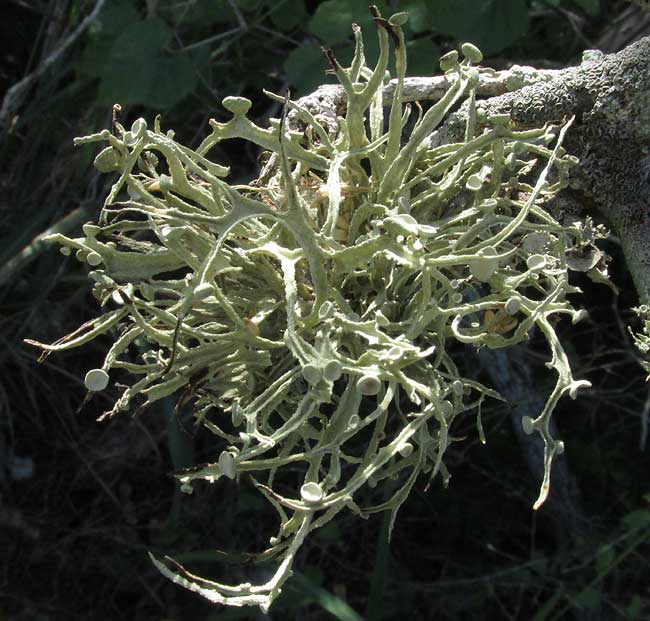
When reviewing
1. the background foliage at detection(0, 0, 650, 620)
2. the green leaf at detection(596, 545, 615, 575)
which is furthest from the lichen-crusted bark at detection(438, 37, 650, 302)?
the green leaf at detection(596, 545, 615, 575)

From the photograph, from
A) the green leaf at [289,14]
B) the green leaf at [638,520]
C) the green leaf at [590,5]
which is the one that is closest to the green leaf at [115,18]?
the green leaf at [289,14]

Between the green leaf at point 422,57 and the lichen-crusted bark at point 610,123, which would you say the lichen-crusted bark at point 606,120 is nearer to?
the lichen-crusted bark at point 610,123

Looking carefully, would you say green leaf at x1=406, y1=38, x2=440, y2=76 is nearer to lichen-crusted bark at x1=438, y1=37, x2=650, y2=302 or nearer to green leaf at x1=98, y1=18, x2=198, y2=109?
green leaf at x1=98, y1=18, x2=198, y2=109

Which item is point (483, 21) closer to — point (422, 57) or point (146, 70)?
point (422, 57)

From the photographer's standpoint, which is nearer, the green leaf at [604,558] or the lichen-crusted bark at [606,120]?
the lichen-crusted bark at [606,120]

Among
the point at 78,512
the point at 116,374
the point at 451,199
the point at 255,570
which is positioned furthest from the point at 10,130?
the point at 451,199

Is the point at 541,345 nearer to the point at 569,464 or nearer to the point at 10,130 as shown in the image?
the point at 569,464
